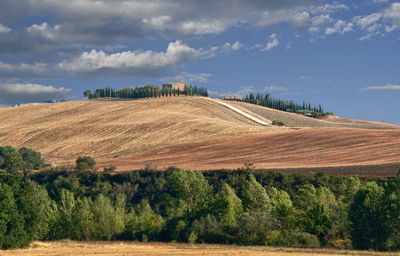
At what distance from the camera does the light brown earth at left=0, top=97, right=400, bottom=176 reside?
3600 inches

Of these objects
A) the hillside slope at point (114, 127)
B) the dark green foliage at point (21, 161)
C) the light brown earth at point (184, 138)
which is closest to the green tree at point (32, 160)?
the dark green foliage at point (21, 161)

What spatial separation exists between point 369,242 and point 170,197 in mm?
34515

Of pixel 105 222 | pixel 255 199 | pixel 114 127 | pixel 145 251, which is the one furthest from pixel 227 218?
pixel 114 127

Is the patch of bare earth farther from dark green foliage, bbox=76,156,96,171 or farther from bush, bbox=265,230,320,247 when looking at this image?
bush, bbox=265,230,320,247

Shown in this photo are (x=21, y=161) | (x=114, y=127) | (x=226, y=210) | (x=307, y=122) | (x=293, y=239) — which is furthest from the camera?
(x=307, y=122)

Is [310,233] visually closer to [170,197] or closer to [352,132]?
[170,197]

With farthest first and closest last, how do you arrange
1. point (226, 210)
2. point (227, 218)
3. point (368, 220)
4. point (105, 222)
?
point (105, 222) < point (226, 210) < point (227, 218) < point (368, 220)

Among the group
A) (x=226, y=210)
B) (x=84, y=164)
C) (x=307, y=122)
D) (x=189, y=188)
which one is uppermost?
(x=307, y=122)

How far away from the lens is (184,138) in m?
122

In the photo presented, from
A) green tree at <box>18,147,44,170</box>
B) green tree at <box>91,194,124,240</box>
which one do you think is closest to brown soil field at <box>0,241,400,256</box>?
green tree at <box>91,194,124,240</box>

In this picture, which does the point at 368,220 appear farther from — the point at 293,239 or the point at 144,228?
the point at 144,228

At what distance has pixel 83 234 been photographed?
165ft

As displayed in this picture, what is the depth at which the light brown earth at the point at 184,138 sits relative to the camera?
300ft

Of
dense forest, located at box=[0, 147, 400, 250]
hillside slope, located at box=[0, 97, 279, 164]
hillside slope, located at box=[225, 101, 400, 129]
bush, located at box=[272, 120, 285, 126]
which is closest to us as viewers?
dense forest, located at box=[0, 147, 400, 250]
